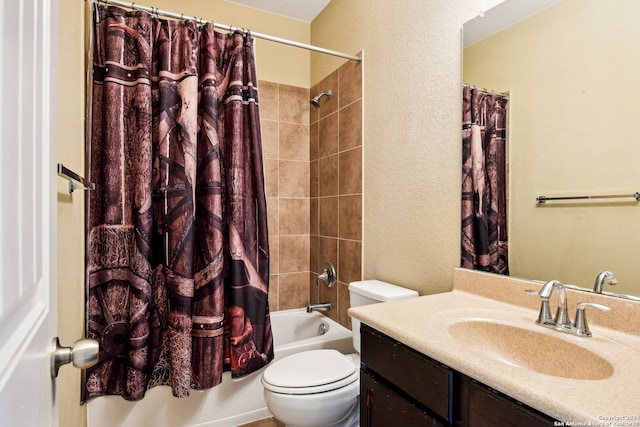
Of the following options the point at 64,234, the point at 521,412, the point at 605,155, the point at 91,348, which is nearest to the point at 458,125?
the point at 605,155

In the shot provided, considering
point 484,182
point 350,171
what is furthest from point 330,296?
point 484,182

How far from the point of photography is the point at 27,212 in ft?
1.13

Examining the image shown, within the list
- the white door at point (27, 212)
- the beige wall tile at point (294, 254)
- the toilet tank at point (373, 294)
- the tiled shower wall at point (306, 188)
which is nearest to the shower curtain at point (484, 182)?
the toilet tank at point (373, 294)

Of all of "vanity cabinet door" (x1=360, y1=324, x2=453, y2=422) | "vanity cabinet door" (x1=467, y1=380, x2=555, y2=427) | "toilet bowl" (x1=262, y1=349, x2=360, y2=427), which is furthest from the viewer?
"toilet bowl" (x1=262, y1=349, x2=360, y2=427)

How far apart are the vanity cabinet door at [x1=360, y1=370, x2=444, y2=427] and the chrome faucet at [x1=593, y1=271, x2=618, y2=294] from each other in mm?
607

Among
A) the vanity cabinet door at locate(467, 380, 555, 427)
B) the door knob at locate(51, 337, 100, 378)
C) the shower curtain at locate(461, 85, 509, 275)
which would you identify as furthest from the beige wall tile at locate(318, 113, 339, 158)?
the door knob at locate(51, 337, 100, 378)

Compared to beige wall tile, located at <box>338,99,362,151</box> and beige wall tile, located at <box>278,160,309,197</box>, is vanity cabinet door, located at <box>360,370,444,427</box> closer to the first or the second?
beige wall tile, located at <box>338,99,362,151</box>

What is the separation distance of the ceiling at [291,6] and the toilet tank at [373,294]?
200 centimetres

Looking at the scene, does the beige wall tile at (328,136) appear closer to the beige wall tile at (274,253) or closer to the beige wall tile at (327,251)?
the beige wall tile at (327,251)

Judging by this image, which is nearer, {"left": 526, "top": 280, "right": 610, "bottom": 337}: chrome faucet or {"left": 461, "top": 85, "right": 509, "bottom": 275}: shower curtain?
{"left": 526, "top": 280, "right": 610, "bottom": 337}: chrome faucet

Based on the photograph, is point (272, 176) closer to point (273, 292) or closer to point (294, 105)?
point (294, 105)

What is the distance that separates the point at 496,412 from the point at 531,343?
0.35 m

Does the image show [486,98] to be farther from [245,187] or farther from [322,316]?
[322,316]

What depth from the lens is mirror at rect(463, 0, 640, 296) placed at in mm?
876
